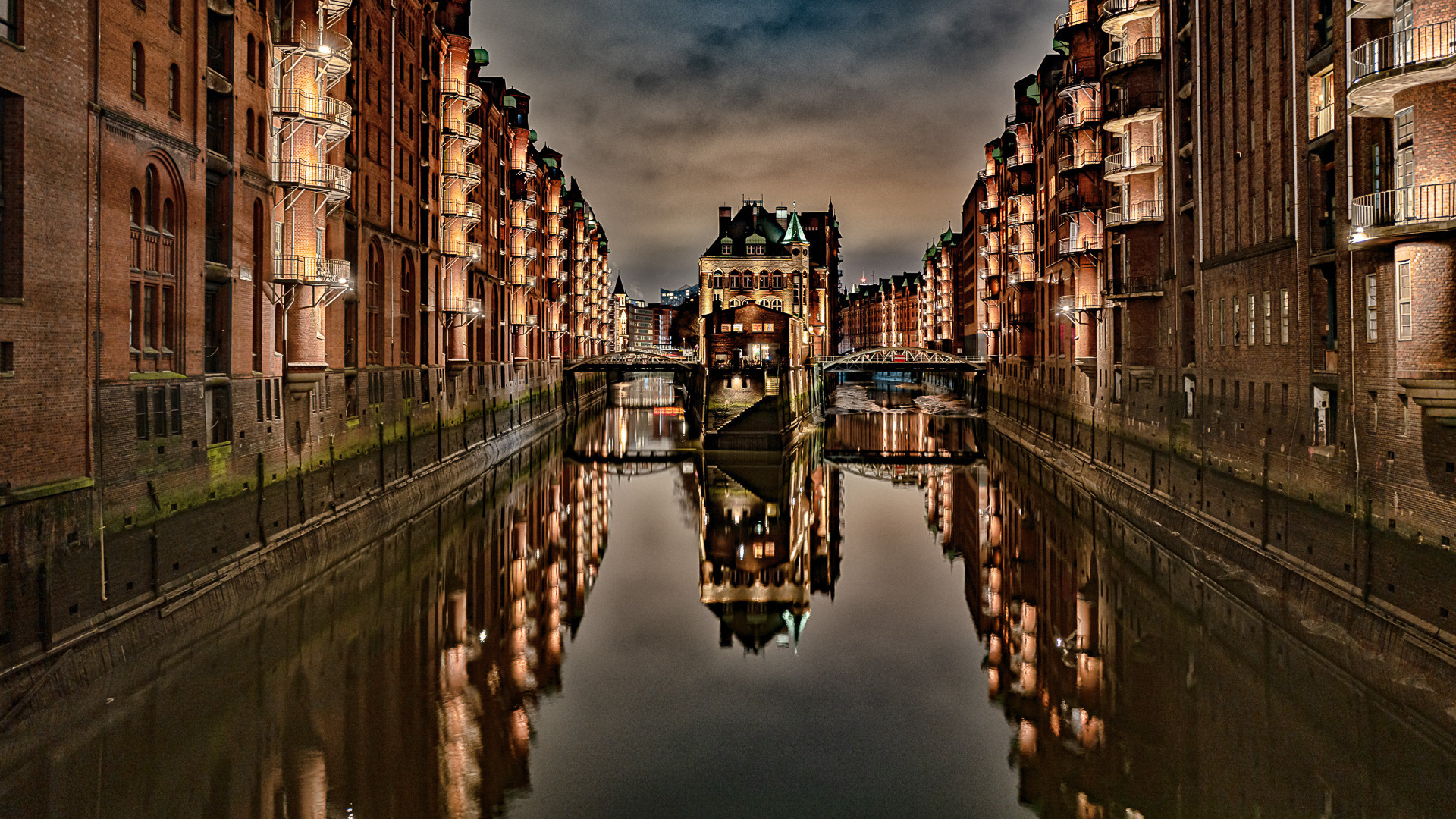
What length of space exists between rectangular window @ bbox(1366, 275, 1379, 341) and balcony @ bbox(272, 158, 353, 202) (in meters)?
25.6

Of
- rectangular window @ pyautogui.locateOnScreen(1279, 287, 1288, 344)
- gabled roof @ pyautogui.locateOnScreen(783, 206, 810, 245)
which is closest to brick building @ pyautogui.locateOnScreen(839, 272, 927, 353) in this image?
gabled roof @ pyautogui.locateOnScreen(783, 206, 810, 245)

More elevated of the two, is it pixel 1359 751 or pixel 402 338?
pixel 402 338

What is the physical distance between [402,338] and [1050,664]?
30.8m

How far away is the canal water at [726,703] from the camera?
41.2ft

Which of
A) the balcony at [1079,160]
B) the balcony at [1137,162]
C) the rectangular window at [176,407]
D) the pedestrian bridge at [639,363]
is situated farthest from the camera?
the pedestrian bridge at [639,363]

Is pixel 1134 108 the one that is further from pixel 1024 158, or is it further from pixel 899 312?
pixel 899 312

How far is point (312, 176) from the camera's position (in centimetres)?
2652

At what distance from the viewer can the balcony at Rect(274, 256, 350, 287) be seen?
85.3ft

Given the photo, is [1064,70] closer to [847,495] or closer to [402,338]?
[847,495]

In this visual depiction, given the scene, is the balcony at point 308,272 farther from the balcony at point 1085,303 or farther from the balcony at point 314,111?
the balcony at point 1085,303

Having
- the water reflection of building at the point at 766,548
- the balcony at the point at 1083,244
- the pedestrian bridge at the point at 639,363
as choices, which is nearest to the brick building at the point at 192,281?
the water reflection of building at the point at 766,548

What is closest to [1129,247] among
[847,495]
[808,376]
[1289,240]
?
[1289,240]

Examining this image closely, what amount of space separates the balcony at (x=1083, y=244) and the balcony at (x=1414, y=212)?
25013 millimetres

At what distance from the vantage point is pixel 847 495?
41.2m
